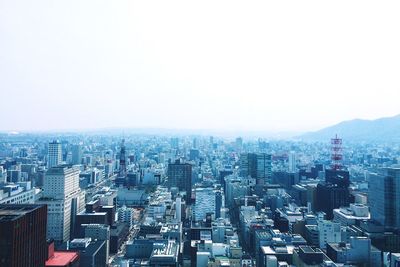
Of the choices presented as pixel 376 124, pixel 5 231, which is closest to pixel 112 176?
pixel 5 231

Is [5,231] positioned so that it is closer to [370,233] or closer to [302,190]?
[370,233]

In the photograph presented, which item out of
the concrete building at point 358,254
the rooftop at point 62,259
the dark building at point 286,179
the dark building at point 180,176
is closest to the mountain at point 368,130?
the dark building at point 286,179

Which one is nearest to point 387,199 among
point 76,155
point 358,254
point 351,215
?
point 351,215

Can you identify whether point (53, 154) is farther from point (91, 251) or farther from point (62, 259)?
point (62, 259)

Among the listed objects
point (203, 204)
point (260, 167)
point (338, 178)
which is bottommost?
point (203, 204)

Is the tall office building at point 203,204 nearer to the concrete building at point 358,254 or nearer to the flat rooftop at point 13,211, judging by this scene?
the concrete building at point 358,254
